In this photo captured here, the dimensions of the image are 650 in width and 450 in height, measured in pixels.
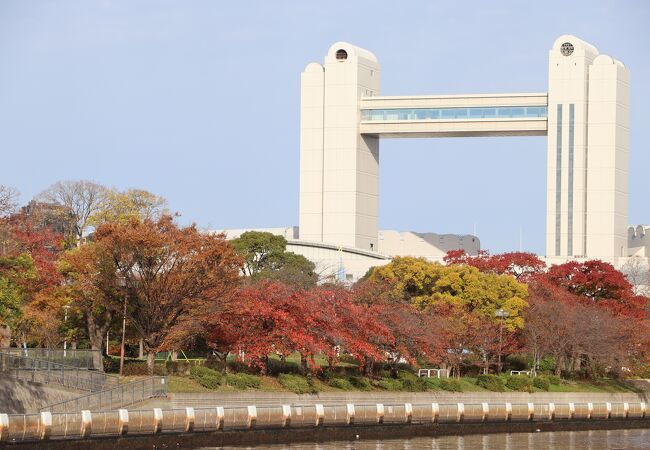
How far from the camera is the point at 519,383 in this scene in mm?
78250

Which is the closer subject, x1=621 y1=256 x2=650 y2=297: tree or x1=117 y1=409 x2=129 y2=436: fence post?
x1=117 y1=409 x2=129 y2=436: fence post

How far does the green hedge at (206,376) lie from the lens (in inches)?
2451

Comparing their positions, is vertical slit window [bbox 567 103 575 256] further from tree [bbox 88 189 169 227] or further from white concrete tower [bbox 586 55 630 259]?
tree [bbox 88 189 169 227]

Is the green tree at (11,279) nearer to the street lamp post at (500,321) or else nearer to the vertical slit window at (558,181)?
the street lamp post at (500,321)

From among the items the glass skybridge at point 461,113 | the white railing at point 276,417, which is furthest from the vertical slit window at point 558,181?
the white railing at point 276,417

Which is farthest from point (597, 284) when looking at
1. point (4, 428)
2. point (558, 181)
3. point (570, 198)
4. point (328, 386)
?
point (4, 428)

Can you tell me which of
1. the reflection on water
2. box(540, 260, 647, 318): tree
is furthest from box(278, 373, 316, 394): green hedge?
box(540, 260, 647, 318): tree

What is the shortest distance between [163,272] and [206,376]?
18.4 feet

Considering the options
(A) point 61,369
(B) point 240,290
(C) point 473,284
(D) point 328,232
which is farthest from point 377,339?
(D) point 328,232

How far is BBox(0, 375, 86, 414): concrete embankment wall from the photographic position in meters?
55.2

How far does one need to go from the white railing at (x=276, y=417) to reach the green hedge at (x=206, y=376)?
3.18 meters

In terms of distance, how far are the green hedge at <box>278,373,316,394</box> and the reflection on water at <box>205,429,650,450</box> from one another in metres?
6.33

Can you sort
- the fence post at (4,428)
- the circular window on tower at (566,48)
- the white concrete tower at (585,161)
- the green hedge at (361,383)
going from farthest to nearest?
the circular window on tower at (566,48)
the white concrete tower at (585,161)
the green hedge at (361,383)
the fence post at (4,428)

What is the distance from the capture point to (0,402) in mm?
54750
